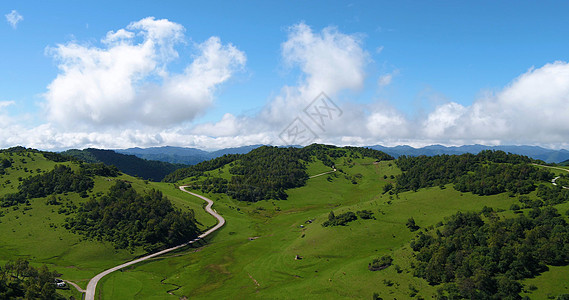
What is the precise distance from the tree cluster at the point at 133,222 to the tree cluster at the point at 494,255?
109 metres

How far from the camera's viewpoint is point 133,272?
109375 mm

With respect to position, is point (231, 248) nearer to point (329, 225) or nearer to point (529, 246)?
point (329, 225)

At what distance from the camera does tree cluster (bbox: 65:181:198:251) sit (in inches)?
5330

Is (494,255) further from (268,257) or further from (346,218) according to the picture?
(268,257)

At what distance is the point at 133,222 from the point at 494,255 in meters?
147

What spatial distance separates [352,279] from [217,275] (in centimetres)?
4821

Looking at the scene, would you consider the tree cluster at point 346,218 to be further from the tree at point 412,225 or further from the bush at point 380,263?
the bush at point 380,263

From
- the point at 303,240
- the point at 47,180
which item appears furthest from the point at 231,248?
the point at 47,180

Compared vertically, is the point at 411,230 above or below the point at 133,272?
above

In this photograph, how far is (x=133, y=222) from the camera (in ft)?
477

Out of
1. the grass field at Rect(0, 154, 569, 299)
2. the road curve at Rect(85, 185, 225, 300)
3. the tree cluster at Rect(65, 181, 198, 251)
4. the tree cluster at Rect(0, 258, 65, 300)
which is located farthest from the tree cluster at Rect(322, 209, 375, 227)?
the tree cluster at Rect(0, 258, 65, 300)

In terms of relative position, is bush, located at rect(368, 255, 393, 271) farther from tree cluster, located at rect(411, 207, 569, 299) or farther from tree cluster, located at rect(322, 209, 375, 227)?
tree cluster, located at rect(322, 209, 375, 227)

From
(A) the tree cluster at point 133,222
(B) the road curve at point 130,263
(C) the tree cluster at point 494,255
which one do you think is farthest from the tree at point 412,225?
(A) the tree cluster at point 133,222

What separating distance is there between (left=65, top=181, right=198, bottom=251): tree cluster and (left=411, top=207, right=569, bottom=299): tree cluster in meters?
109
